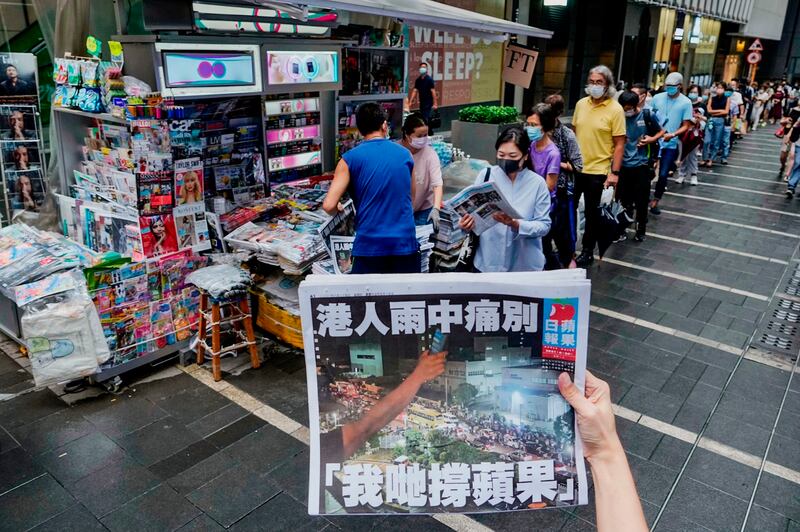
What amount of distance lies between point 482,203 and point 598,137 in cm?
318

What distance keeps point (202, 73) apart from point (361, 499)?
372 centimetres

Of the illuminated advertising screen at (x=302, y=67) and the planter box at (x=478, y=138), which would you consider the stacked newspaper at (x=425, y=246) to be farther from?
the planter box at (x=478, y=138)

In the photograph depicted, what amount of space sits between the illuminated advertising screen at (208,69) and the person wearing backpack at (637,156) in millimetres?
4716

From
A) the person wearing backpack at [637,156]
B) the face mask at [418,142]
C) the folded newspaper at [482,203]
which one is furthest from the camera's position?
the person wearing backpack at [637,156]

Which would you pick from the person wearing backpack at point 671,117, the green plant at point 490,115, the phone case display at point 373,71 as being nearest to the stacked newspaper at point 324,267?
the phone case display at point 373,71

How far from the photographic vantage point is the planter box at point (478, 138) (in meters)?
8.48

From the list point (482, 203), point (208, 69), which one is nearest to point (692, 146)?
point (482, 203)

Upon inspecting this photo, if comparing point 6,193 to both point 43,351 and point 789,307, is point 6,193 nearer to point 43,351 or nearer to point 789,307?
point 43,351

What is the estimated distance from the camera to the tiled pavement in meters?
3.09

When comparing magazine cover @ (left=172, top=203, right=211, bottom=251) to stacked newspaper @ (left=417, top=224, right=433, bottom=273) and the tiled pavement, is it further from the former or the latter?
stacked newspaper @ (left=417, top=224, right=433, bottom=273)

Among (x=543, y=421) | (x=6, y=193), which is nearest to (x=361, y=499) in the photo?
(x=543, y=421)

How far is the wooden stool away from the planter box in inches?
197

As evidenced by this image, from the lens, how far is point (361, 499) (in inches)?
59.7

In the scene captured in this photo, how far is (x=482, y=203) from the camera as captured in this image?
3707 mm
